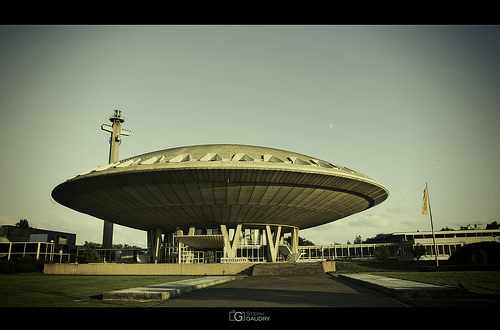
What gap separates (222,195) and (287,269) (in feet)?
30.8

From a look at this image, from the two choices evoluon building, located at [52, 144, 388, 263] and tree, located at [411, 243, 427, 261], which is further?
tree, located at [411, 243, 427, 261]

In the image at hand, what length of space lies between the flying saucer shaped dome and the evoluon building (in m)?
0.09

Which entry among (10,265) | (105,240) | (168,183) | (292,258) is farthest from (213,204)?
(105,240)

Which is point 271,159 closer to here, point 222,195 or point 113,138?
point 222,195

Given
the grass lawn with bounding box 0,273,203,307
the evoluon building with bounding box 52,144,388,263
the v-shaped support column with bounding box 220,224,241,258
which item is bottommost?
the grass lawn with bounding box 0,273,203,307

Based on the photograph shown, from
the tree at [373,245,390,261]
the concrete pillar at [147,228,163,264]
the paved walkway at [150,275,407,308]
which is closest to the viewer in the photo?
the paved walkway at [150,275,407,308]

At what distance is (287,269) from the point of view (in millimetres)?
31969

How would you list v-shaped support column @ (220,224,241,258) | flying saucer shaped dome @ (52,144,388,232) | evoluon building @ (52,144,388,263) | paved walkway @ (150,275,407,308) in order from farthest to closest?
v-shaped support column @ (220,224,241,258) → evoluon building @ (52,144,388,263) → flying saucer shaped dome @ (52,144,388,232) → paved walkway @ (150,275,407,308)

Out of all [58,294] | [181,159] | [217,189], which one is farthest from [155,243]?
[58,294]

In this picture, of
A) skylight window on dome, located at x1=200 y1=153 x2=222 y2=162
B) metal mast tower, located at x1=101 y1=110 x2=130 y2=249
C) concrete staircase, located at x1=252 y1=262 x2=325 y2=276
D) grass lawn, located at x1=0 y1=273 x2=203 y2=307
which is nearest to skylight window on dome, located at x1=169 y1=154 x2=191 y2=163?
skylight window on dome, located at x1=200 y1=153 x2=222 y2=162

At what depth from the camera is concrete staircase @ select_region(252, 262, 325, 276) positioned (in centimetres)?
3153

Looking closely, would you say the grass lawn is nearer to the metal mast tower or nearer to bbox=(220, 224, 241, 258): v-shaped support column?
bbox=(220, 224, 241, 258): v-shaped support column
